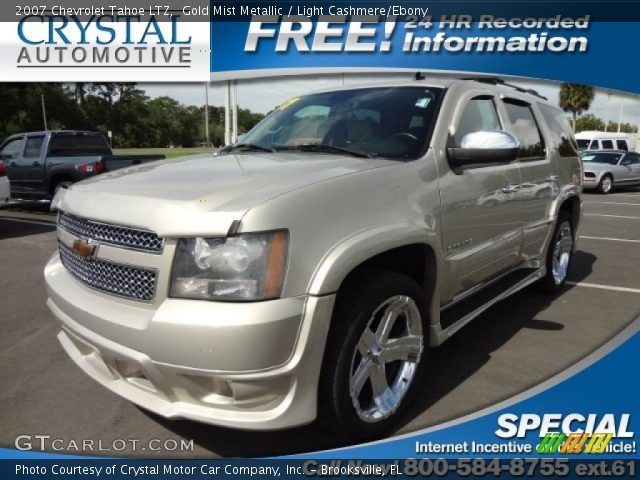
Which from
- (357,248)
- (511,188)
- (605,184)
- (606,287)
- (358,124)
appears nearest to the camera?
(357,248)

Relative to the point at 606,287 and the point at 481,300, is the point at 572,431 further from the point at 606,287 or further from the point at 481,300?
the point at 606,287

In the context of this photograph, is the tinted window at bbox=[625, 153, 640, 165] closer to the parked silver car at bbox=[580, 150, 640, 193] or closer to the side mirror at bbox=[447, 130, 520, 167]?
the parked silver car at bbox=[580, 150, 640, 193]

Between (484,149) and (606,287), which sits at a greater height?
(484,149)

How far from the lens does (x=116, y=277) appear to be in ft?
7.31

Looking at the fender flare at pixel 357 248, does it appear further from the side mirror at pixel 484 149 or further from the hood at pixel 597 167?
the hood at pixel 597 167

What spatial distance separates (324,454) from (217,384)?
76 cm

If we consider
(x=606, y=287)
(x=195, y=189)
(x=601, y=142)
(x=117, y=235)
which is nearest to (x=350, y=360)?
(x=195, y=189)


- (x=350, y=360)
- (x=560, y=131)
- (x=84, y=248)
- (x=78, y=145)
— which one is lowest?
(x=350, y=360)

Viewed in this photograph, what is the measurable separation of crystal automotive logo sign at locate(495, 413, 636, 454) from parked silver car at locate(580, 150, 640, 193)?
15.1 meters

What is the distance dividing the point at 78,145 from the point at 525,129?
32.0ft

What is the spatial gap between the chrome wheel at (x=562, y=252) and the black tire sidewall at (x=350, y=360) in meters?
2.77

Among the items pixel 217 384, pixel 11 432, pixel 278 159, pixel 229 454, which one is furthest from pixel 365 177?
pixel 11 432

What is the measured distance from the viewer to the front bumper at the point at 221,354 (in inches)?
76.4

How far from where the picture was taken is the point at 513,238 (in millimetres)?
3748
